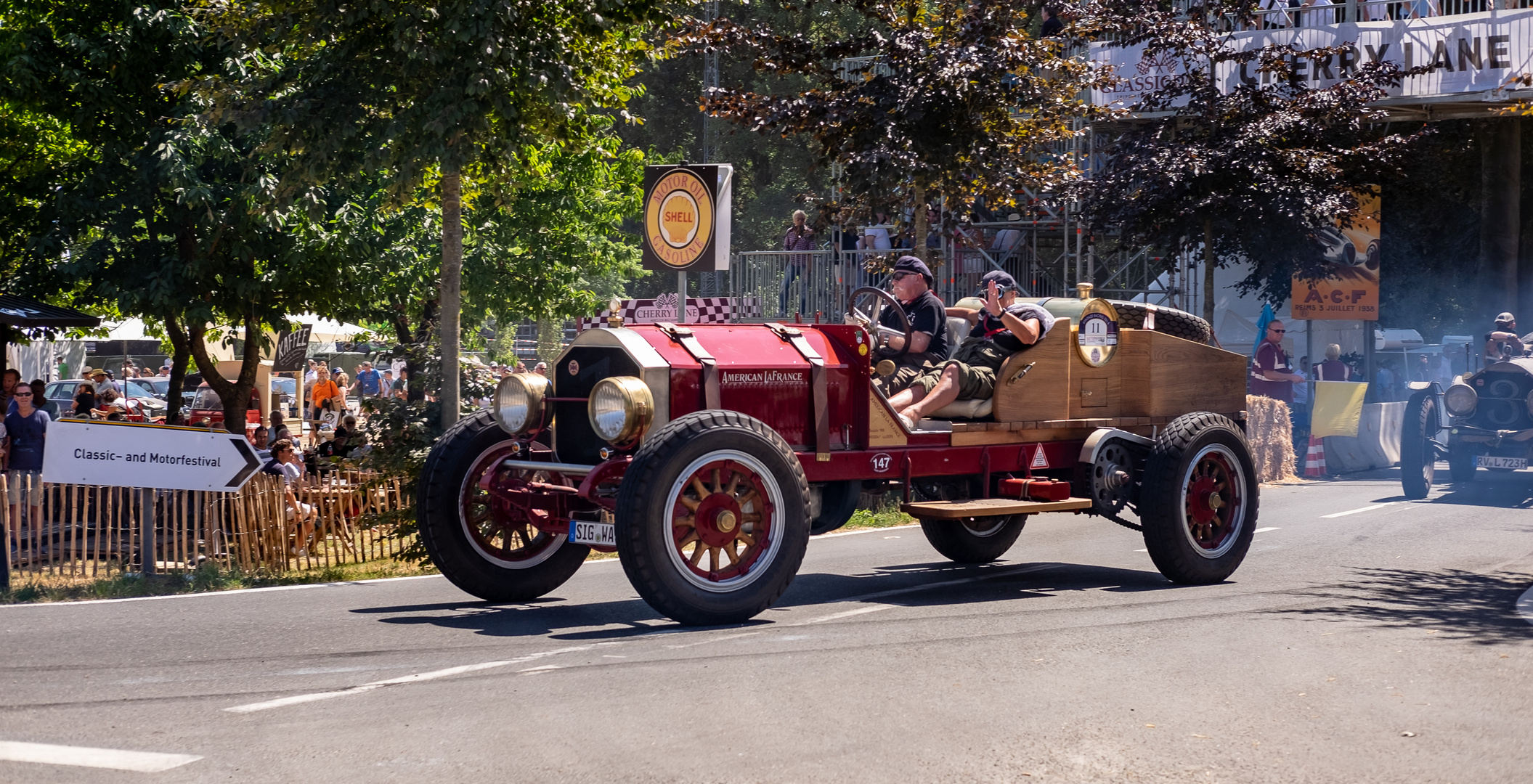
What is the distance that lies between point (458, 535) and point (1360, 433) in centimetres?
1605

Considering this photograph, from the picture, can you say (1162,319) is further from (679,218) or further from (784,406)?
(679,218)

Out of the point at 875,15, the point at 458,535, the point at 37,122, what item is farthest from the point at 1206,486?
the point at 37,122

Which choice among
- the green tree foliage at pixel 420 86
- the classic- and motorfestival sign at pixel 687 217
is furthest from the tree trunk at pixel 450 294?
the classic- and motorfestival sign at pixel 687 217

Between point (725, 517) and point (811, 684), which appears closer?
point (811, 684)

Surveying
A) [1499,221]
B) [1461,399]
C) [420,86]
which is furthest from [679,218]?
[1499,221]

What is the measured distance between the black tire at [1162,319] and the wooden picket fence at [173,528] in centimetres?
556

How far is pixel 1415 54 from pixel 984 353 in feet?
52.4

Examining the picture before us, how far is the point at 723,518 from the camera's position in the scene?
7.45 m

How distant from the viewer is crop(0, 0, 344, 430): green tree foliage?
598 inches

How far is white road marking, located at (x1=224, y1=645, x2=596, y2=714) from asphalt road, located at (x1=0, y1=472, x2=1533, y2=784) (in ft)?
0.07

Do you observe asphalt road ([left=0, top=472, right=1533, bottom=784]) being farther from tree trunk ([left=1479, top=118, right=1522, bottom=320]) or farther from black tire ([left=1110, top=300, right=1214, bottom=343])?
tree trunk ([left=1479, top=118, right=1522, bottom=320])

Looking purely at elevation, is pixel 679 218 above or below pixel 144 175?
below

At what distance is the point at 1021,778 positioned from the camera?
16.1ft

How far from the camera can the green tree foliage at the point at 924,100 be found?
15750 millimetres
